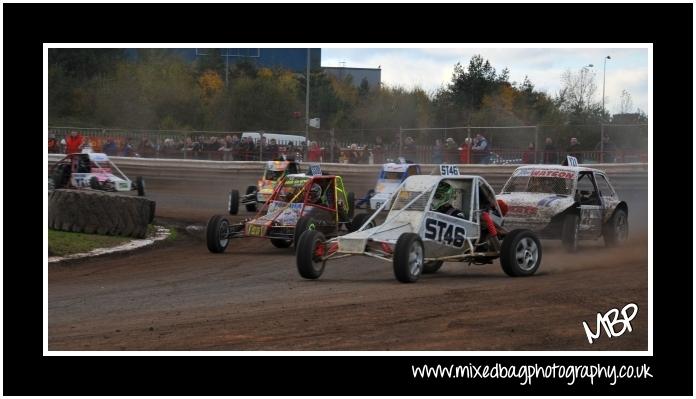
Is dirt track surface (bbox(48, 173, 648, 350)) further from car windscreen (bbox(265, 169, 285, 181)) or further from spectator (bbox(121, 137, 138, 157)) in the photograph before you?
spectator (bbox(121, 137, 138, 157))

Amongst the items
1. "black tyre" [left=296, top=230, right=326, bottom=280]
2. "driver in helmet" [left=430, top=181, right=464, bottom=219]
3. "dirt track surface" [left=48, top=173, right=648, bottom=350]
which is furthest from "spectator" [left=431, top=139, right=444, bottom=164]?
"black tyre" [left=296, top=230, right=326, bottom=280]

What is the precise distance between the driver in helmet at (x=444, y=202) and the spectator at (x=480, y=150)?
1380 centimetres

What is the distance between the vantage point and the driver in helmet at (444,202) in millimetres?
12266

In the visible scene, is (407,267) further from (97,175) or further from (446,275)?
(97,175)

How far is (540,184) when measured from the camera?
52.9ft

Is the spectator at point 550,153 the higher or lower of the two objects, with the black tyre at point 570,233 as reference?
higher

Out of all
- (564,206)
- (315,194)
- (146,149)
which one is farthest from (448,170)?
(146,149)

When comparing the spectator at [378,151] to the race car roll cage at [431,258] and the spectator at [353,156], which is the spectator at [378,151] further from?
the race car roll cage at [431,258]

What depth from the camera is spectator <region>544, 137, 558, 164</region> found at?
2475 centimetres

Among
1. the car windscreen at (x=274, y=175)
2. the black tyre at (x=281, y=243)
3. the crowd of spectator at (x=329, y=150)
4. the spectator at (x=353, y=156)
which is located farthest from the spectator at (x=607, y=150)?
the black tyre at (x=281, y=243)

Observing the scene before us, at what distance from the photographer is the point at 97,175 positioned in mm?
24328

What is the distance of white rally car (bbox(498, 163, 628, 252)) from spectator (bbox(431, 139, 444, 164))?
9.85 meters

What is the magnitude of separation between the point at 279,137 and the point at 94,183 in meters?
7.66
